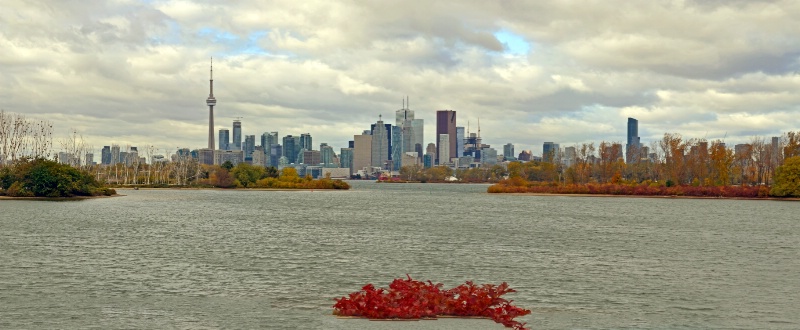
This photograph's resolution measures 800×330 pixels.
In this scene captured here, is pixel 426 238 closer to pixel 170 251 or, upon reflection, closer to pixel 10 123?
pixel 170 251

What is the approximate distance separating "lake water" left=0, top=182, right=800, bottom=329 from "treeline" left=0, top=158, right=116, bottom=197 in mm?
73690

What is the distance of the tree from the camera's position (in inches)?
6688

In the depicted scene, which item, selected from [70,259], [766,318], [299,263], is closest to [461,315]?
[766,318]

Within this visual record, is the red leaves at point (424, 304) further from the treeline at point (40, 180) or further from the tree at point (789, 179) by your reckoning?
the tree at point (789, 179)

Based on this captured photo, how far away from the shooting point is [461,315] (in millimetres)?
28594

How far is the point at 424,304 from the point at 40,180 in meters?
145

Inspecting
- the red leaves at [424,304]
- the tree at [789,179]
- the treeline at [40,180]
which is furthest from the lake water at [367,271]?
the tree at [789,179]

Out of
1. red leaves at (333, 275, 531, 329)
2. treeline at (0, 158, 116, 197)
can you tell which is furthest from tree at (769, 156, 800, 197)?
red leaves at (333, 275, 531, 329)

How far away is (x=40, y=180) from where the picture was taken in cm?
15362

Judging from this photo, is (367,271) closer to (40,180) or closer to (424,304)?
(424,304)

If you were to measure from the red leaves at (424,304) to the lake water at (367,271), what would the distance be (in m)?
0.82

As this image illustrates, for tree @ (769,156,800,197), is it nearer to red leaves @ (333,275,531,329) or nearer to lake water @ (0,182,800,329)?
lake water @ (0,182,800,329)

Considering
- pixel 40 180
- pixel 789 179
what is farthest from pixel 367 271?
pixel 789 179

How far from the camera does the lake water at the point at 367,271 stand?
29.8 meters
